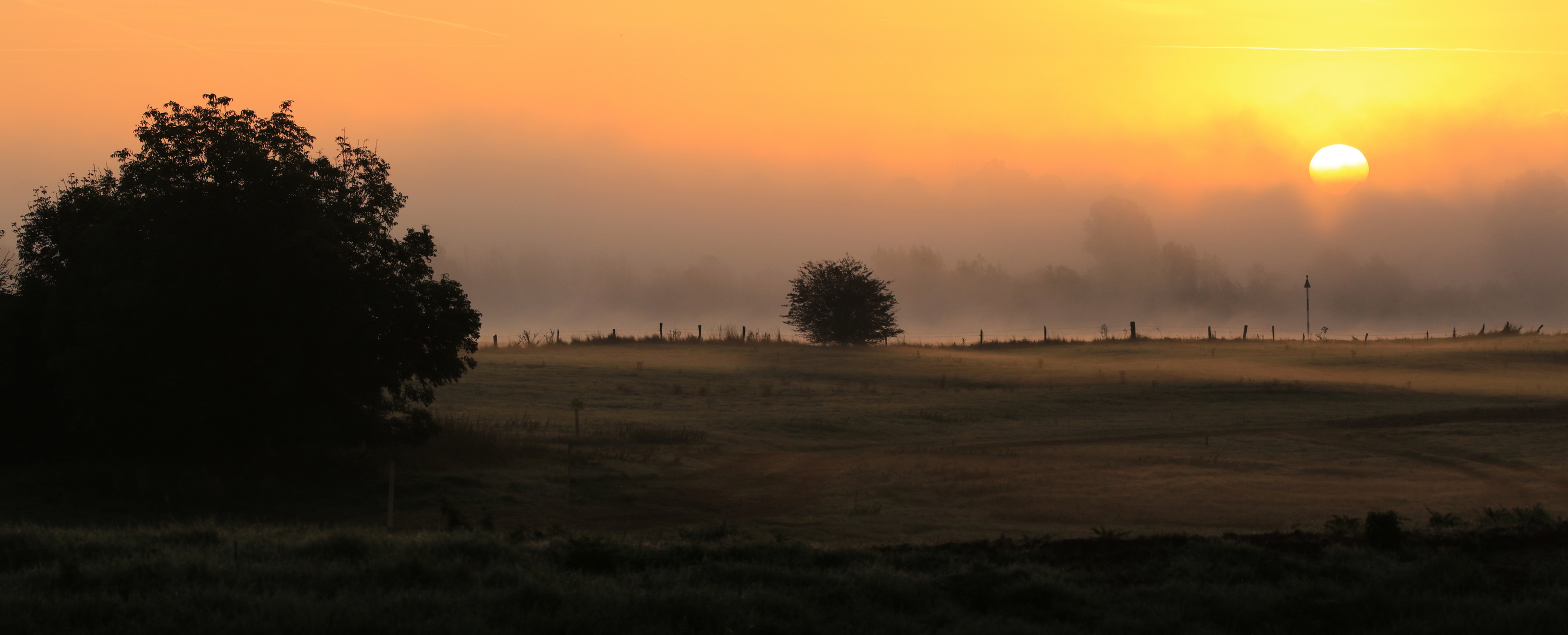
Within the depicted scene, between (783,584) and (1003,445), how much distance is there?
74.0ft

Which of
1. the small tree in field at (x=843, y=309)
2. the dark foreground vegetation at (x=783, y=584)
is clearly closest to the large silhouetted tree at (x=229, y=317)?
the dark foreground vegetation at (x=783, y=584)

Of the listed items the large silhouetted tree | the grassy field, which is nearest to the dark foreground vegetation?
the grassy field

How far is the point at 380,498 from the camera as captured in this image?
21797mm

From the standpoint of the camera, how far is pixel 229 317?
2173 centimetres

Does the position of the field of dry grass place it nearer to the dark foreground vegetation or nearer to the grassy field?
the grassy field

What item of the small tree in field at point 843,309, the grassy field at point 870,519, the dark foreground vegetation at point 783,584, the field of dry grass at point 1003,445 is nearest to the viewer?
the dark foreground vegetation at point 783,584

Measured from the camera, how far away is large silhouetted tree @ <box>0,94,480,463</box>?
21.0 meters

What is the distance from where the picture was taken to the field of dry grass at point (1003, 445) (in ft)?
67.1

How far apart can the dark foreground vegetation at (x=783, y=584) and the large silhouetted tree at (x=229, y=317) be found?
936cm

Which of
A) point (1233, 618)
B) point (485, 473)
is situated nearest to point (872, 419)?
point (485, 473)

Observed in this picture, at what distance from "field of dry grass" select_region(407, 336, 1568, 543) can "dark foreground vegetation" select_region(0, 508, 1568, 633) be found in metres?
6.03

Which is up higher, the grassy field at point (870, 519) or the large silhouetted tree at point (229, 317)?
the large silhouetted tree at point (229, 317)

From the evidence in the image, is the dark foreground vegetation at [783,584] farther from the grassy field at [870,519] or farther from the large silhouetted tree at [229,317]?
the large silhouetted tree at [229,317]

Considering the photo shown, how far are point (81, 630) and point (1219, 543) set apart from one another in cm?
1038
